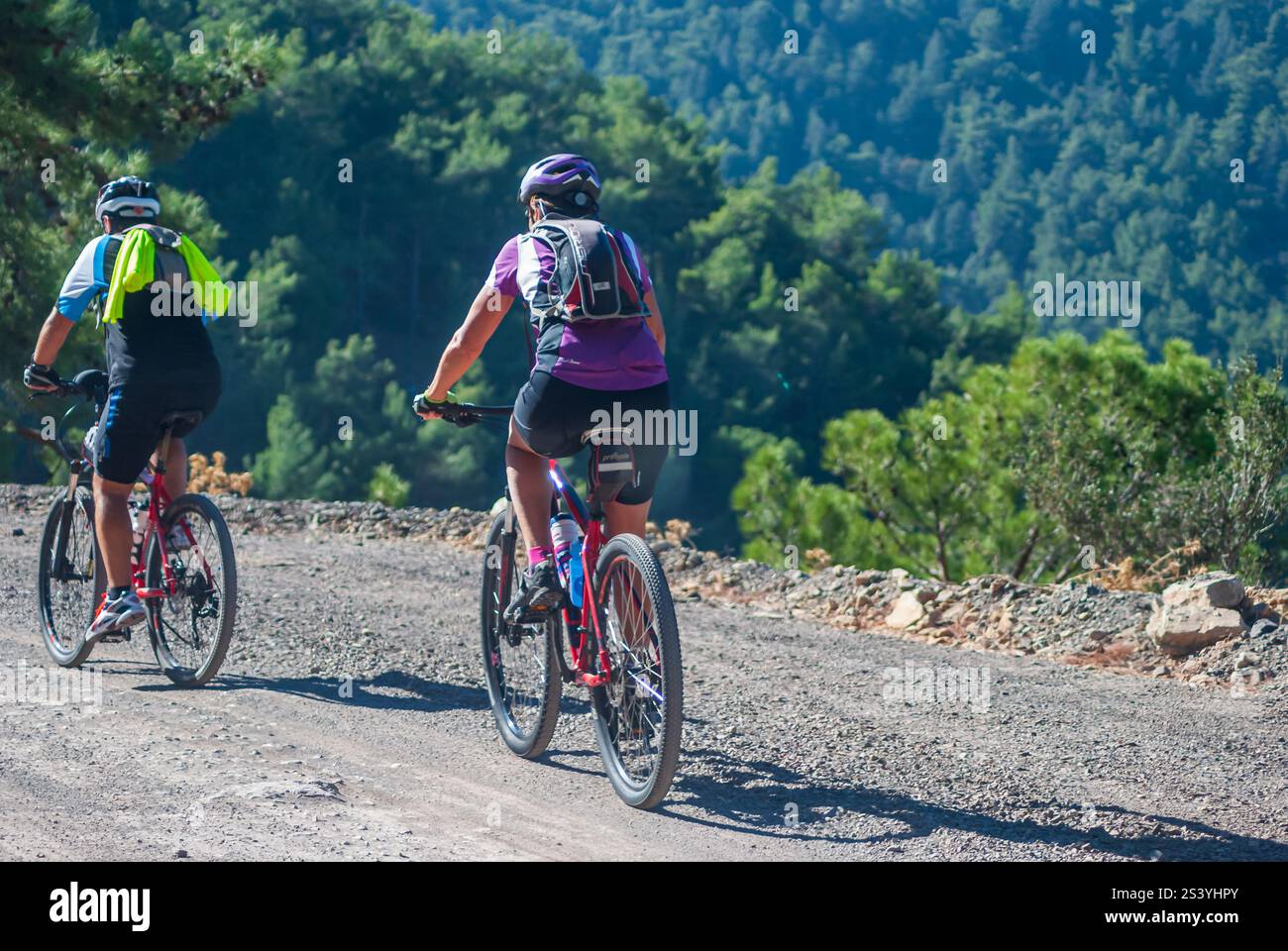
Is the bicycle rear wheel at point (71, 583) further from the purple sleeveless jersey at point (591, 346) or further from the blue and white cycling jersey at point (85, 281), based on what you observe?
the purple sleeveless jersey at point (591, 346)

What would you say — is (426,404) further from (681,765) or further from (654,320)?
(681,765)

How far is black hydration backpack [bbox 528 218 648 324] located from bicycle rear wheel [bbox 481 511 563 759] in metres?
0.92

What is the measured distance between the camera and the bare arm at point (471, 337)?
4457 millimetres

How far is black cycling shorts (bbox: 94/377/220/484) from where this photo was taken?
17.8 feet

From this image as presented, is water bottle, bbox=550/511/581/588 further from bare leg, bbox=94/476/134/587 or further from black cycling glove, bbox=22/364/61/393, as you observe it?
black cycling glove, bbox=22/364/61/393

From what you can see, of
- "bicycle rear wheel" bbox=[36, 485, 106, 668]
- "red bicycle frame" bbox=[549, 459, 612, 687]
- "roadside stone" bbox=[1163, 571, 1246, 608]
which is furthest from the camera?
"roadside stone" bbox=[1163, 571, 1246, 608]

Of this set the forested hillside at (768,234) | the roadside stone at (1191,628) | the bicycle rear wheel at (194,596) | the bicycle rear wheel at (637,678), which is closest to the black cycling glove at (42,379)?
A: the bicycle rear wheel at (194,596)

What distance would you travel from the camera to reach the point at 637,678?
4246mm

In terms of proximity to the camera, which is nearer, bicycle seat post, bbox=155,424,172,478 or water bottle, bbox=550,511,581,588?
water bottle, bbox=550,511,581,588

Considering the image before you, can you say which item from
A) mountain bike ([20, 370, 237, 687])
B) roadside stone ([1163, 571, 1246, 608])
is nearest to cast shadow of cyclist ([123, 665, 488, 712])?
mountain bike ([20, 370, 237, 687])

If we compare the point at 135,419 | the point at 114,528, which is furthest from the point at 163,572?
the point at 135,419

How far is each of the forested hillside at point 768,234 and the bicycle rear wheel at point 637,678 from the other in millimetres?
6255

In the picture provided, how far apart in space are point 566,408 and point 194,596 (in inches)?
83.3
